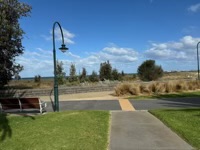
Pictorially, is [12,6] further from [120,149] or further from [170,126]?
[120,149]

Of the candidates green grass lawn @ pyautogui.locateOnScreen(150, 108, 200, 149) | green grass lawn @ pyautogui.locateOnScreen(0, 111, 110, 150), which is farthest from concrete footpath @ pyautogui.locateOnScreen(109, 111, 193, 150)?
green grass lawn @ pyautogui.locateOnScreen(0, 111, 110, 150)

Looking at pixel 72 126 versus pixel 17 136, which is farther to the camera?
pixel 72 126

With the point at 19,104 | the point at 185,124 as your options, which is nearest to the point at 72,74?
the point at 19,104

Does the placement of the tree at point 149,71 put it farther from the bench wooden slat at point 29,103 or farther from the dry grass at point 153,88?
the bench wooden slat at point 29,103

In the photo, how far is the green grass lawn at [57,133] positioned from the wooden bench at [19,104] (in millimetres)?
2332

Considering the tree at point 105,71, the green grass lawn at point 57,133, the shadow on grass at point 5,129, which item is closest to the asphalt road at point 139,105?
the green grass lawn at point 57,133

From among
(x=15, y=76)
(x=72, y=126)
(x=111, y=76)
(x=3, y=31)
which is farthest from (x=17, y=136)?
(x=111, y=76)

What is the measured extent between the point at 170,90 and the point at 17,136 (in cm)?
1856

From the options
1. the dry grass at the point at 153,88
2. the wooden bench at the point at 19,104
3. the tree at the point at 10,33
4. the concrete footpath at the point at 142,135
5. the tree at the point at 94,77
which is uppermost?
the tree at the point at 10,33

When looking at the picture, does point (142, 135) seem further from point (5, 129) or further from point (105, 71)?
point (105, 71)

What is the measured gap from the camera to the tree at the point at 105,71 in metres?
43.7

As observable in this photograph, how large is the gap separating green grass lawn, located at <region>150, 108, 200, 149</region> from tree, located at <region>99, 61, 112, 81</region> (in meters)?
29.8

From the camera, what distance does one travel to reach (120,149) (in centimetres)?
764

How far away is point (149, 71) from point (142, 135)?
3973 cm
